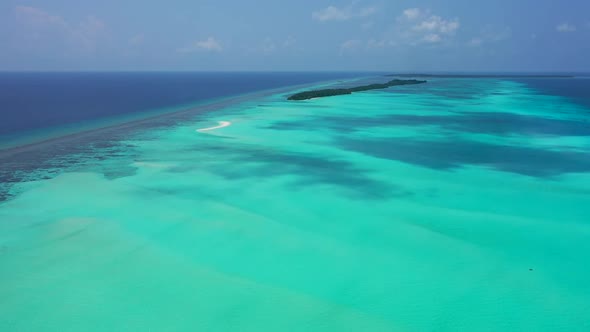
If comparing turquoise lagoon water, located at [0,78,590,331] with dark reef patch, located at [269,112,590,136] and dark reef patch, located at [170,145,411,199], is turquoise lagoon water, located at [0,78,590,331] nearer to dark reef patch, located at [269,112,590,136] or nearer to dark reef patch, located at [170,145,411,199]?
dark reef patch, located at [170,145,411,199]

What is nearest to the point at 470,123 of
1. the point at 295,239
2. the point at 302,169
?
the point at 302,169

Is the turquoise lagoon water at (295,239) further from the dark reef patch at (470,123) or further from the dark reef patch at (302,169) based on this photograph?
the dark reef patch at (470,123)

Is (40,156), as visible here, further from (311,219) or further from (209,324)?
(209,324)

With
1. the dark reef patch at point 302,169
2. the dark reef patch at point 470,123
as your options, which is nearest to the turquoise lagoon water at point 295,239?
the dark reef patch at point 302,169

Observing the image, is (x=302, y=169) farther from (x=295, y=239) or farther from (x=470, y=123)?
(x=470, y=123)

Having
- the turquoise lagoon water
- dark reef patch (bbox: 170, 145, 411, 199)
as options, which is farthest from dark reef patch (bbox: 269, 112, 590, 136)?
dark reef patch (bbox: 170, 145, 411, 199)

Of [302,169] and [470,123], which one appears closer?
[302,169]

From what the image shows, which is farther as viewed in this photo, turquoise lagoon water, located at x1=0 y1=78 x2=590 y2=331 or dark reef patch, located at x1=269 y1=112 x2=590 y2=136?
dark reef patch, located at x1=269 y1=112 x2=590 y2=136

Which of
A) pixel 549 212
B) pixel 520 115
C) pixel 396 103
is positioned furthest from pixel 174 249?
pixel 396 103

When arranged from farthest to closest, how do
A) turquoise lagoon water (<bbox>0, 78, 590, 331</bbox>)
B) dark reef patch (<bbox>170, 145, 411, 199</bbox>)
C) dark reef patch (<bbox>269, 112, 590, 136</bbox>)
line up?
dark reef patch (<bbox>269, 112, 590, 136</bbox>)
dark reef patch (<bbox>170, 145, 411, 199</bbox>)
turquoise lagoon water (<bbox>0, 78, 590, 331</bbox>)
